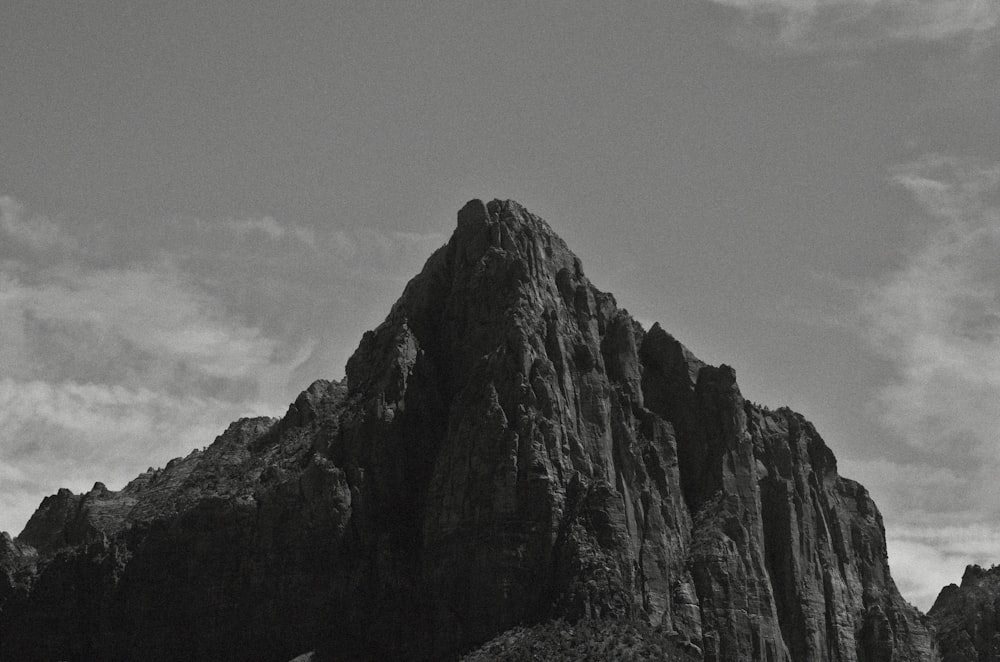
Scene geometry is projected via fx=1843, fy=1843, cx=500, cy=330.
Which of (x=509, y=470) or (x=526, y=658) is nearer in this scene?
(x=526, y=658)

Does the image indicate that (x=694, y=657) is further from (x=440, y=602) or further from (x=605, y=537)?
(x=440, y=602)

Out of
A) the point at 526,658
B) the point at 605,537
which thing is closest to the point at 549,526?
the point at 605,537

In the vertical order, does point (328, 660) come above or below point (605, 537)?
below

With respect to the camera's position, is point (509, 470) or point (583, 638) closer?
point (583, 638)

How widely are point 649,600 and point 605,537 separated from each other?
30.1ft

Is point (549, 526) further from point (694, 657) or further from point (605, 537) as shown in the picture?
point (694, 657)

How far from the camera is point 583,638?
185 m

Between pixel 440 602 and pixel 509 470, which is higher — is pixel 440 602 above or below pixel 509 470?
below

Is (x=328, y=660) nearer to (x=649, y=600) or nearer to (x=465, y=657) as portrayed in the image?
(x=465, y=657)

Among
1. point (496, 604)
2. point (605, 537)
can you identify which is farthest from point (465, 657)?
point (605, 537)

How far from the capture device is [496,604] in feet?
635

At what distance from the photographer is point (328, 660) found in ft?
655

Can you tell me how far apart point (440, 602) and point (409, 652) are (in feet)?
21.2

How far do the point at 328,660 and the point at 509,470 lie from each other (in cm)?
2842
